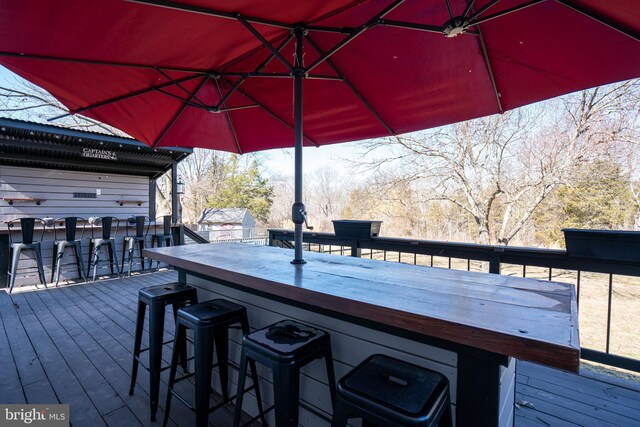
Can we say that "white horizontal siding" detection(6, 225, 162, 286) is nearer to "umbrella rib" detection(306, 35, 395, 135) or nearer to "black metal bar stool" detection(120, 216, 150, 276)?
"black metal bar stool" detection(120, 216, 150, 276)

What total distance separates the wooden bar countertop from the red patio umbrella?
39 cm

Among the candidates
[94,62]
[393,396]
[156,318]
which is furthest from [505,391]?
[94,62]

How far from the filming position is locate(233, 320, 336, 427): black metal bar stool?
1.18m

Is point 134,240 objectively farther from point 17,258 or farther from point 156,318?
point 156,318

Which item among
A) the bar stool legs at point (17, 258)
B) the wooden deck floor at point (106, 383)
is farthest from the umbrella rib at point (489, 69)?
the bar stool legs at point (17, 258)

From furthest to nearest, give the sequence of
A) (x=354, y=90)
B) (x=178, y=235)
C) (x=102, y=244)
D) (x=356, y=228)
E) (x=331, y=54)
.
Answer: (x=178, y=235) → (x=102, y=244) → (x=356, y=228) → (x=354, y=90) → (x=331, y=54)

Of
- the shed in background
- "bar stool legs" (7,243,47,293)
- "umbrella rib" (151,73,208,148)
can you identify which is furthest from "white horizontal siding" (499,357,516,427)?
the shed in background

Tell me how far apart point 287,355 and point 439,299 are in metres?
0.63

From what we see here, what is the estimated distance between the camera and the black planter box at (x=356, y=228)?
11.1 feet

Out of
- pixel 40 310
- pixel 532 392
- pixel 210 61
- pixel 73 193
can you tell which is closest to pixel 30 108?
pixel 73 193

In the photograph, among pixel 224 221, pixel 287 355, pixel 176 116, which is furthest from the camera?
pixel 224 221

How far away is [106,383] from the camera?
7.51 feet

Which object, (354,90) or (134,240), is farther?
(134,240)

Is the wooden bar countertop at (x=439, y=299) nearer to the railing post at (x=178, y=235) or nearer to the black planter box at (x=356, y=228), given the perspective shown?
the black planter box at (x=356, y=228)
